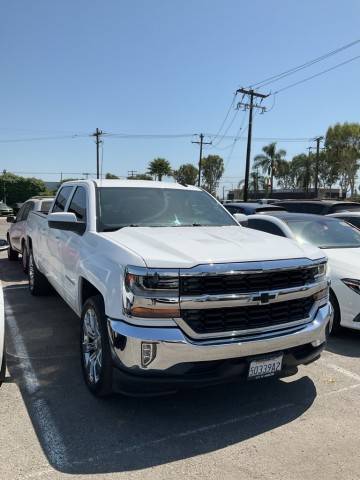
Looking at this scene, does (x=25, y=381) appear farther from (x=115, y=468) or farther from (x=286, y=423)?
(x=286, y=423)

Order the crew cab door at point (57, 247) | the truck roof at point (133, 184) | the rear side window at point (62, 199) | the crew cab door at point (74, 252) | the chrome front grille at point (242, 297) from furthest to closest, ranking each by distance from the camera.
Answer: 1. the rear side window at point (62, 199)
2. the crew cab door at point (57, 247)
3. the truck roof at point (133, 184)
4. the crew cab door at point (74, 252)
5. the chrome front grille at point (242, 297)

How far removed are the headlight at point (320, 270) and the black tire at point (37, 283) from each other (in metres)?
4.87

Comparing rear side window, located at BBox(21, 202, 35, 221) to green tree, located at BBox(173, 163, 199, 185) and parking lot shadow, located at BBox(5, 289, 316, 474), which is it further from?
green tree, located at BBox(173, 163, 199, 185)

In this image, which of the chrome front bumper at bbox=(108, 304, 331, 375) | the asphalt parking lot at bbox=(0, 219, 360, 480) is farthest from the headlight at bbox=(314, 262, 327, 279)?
the asphalt parking lot at bbox=(0, 219, 360, 480)

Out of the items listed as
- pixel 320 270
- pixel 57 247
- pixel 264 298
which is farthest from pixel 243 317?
pixel 57 247

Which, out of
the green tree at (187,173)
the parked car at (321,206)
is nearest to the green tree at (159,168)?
the green tree at (187,173)

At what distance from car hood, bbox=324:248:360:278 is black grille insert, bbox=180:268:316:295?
2.24m

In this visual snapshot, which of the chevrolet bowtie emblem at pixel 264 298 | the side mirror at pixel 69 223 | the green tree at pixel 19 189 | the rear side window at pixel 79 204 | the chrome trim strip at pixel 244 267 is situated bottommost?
the green tree at pixel 19 189

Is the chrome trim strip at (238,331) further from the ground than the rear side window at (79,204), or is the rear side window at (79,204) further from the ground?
the rear side window at (79,204)

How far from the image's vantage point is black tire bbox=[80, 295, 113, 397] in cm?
348

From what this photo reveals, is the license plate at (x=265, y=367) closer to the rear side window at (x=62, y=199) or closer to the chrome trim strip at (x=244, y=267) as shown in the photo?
the chrome trim strip at (x=244, y=267)

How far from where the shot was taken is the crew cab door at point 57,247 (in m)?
5.29

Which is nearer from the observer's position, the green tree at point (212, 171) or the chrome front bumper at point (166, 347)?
the chrome front bumper at point (166, 347)

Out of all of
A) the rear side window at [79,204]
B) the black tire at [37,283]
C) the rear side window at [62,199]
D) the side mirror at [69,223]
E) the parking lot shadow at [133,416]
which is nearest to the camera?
the parking lot shadow at [133,416]
